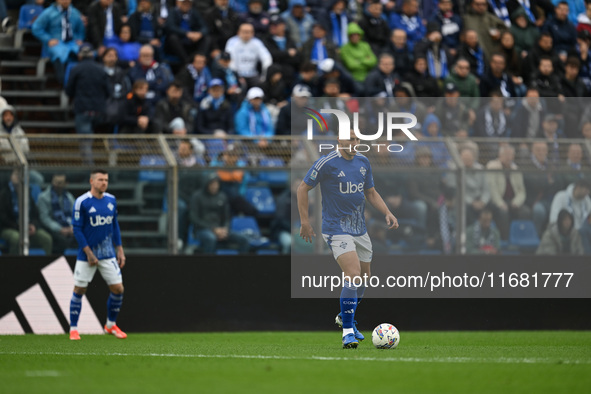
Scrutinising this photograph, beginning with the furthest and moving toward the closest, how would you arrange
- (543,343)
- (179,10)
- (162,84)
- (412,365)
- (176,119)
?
(179,10), (162,84), (176,119), (543,343), (412,365)

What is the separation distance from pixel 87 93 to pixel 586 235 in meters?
8.62

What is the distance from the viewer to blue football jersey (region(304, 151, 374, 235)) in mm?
11727

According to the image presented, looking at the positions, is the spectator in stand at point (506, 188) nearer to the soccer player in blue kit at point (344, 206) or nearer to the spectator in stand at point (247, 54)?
the soccer player in blue kit at point (344, 206)

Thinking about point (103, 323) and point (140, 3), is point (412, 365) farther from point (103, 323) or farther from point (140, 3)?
point (140, 3)

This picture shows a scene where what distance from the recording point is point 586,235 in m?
15.9

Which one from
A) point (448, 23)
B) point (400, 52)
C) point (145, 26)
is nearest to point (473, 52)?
point (448, 23)

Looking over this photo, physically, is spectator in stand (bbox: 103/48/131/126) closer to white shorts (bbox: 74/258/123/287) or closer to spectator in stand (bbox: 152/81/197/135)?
spectator in stand (bbox: 152/81/197/135)

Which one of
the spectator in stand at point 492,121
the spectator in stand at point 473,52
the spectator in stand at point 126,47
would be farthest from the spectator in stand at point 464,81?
the spectator in stand at point 126,47

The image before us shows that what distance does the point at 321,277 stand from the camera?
52.2ft

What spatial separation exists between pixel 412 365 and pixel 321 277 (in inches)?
254

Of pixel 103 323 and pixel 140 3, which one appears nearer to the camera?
pixel 103 323

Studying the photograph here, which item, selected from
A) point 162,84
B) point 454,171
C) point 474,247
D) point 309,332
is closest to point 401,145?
point 454,171

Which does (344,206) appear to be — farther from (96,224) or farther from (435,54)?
(435,54)

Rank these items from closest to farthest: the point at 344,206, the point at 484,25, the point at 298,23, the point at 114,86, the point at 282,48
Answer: the point at 344,206
the point at 114,86
the point at 282,48
the point at 298,23
the point at 484,25
